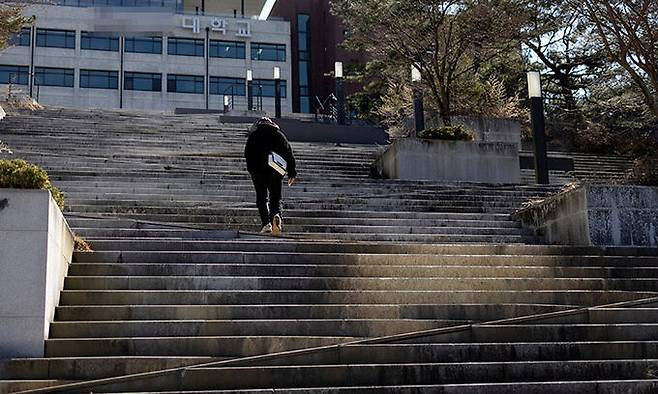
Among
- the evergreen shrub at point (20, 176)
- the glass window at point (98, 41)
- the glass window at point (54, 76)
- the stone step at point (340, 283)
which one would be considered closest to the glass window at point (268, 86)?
the glass window at point (98, 41)

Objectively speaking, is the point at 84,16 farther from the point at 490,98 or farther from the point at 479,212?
the point at 479,212

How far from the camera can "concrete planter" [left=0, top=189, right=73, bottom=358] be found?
21.5 feet

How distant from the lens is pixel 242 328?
7.04 metres

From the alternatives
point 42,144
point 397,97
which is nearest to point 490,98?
point 397,97

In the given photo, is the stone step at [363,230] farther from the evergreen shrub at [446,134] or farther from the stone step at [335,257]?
the evergreen shrub at [446,134]

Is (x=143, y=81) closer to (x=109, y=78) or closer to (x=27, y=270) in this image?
(x=109, y=78)

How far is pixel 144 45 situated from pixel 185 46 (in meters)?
2.75

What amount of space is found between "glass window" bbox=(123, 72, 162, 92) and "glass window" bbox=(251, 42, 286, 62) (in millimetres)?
6757

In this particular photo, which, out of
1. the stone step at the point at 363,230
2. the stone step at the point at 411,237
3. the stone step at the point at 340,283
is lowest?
the stone step at the point at 340,283

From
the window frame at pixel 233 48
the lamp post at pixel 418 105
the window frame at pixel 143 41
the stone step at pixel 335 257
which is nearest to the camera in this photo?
the stone step at pixel 335 257

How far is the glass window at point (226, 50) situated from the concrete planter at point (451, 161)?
40547mm

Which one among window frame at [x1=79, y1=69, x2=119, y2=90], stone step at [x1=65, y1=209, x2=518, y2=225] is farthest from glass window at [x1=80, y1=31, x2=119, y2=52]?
stone step at [x1=65, y1=209, x2=518, y2=225]

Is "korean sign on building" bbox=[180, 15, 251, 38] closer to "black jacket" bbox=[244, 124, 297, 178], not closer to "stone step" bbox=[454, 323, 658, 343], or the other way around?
"black jacket" bbox=[244, 124, 297, 178]

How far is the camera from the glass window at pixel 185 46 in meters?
55.5
